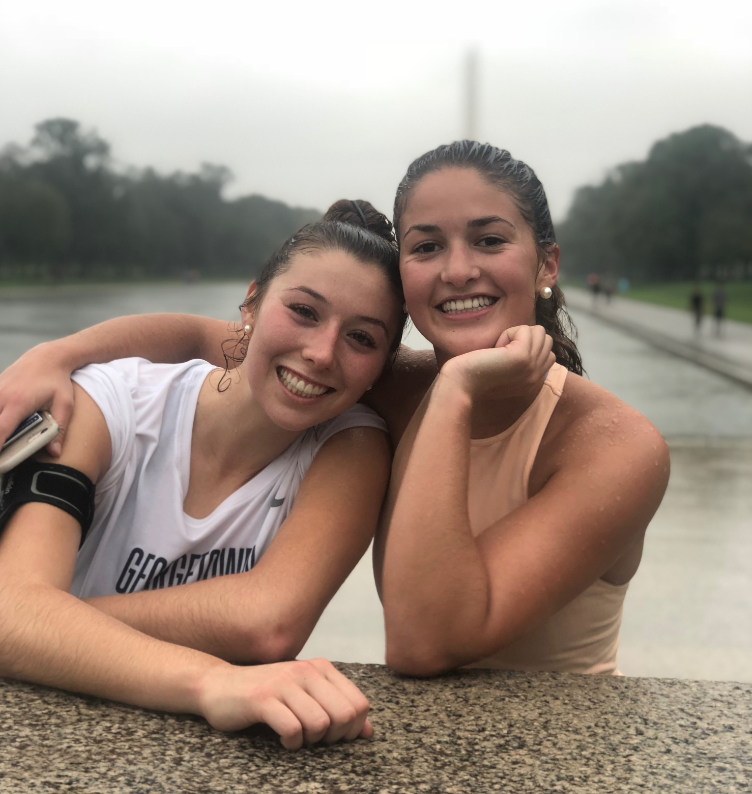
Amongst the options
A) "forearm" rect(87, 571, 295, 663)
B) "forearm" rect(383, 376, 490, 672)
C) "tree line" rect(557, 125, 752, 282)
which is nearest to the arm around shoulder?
"forearm" rect(383, 376, 490, 672)

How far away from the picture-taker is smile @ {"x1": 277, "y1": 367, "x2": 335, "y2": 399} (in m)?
2.04

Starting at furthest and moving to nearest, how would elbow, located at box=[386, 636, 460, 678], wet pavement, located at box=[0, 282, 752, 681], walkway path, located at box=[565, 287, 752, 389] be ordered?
1. walkway path, located at box=[565, 287, 752, 389]
2. wet pavement, located at box=[0, 282, 752, 681]
3. elbow, located at box=[386, 636, 460, 678]

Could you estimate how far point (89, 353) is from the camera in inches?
91.7

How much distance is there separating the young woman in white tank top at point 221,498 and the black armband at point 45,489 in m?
0.02

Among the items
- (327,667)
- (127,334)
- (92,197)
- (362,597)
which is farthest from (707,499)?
(92,197)

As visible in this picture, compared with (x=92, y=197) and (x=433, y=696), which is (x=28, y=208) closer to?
(x=92, y=197)

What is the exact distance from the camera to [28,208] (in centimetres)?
6066

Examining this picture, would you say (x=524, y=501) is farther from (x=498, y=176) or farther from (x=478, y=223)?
(x=498, y=176)

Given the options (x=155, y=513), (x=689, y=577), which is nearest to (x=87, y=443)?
(x=155, y=513)

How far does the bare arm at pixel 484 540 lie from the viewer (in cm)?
177

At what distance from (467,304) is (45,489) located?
99cm

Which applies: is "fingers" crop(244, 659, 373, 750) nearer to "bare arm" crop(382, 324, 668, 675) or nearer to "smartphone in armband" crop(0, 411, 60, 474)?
"bare arm" crop(382, 324, 668, 675)

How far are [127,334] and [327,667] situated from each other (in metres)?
1.29

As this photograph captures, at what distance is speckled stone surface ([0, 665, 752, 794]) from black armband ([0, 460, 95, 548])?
0.35 meters
